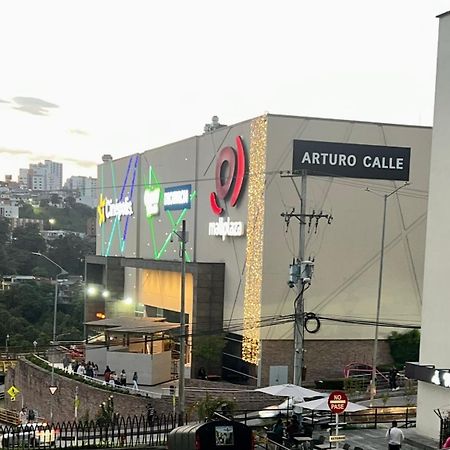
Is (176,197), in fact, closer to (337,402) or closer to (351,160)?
(351,160)

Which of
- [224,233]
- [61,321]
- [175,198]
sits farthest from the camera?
[61,321]

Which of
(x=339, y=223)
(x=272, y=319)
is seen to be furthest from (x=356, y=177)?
(x=272, y=319)

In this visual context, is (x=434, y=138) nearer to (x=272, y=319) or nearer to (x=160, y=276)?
(x=272, y=319)

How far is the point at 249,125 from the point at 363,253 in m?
9.73

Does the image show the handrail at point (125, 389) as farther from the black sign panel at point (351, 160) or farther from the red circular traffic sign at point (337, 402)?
the red circular traffic sign at point (337, 402)

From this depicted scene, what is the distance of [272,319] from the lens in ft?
116

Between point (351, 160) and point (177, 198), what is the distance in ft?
48.8

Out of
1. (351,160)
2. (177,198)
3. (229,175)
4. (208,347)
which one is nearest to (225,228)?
(229,175)

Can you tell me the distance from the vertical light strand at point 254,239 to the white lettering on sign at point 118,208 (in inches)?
863

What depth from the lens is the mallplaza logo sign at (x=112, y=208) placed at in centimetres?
5769

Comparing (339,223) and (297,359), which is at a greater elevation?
(339,223)

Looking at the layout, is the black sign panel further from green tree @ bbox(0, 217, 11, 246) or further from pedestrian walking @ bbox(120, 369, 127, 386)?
green tree @ bbox(0, 217, 11, 246)

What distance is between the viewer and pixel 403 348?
124ft

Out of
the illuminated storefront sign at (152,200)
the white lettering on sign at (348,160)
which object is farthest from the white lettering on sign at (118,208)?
the white lettering on sign at (348,160)
